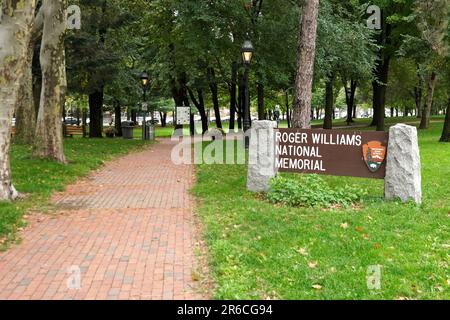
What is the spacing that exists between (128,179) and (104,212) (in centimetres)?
393

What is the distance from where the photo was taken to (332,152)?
9.34 m

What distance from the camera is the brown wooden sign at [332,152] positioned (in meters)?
8.89

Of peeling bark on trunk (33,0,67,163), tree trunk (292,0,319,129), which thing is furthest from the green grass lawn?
tree trunk (292,0,319,129)

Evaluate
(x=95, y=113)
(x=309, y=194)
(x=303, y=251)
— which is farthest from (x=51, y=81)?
(x=95, y=113)

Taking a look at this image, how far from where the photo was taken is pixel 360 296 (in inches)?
180

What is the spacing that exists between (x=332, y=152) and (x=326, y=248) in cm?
367

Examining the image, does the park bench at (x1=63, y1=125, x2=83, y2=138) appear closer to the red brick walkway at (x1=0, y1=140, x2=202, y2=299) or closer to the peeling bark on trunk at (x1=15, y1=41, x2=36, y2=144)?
the peeling bark on trunk at (x1=15, y1=41, x2=36, y2=144)

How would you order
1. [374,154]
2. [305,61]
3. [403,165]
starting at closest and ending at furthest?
[403,165]
[374,154]
[305,61]

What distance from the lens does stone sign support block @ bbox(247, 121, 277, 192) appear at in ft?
31.8

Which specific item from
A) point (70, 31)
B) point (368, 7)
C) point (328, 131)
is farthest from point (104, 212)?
point (368, 7)

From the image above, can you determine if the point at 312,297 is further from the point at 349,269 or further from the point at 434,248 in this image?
the point at 434,248

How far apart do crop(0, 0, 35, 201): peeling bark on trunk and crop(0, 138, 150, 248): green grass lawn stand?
0.67 metres

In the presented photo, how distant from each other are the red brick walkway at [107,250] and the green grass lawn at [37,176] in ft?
0.95

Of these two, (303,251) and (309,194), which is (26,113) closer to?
(309,194)
